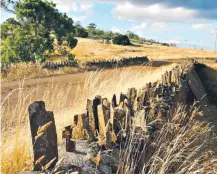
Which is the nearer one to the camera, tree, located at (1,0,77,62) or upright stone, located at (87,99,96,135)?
upright stone, located at (87,99,96,135)

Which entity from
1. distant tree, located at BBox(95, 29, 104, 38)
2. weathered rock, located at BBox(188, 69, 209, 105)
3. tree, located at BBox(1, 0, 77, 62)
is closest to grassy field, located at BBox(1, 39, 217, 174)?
weathered rock, located at BBox(188, 69, 209, 105)

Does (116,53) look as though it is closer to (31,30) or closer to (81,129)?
(31,30)

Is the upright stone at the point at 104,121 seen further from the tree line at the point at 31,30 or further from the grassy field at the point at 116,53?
the grassy field at the point at 116,53

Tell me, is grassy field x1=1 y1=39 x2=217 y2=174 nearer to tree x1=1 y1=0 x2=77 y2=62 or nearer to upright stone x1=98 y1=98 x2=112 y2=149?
upright stone x1=98 y1=98 x2=112 y2=149

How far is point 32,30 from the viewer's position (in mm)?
23203

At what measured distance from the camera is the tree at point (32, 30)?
22.1 metres

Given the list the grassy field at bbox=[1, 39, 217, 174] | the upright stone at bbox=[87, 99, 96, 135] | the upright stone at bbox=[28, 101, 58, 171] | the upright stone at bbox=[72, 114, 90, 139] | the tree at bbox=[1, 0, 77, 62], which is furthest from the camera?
the tree at bbox=[1, 0, 77, 62]

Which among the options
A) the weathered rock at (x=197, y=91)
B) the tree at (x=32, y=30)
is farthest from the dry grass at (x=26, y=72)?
the weathered rock at (x=197, y=91)

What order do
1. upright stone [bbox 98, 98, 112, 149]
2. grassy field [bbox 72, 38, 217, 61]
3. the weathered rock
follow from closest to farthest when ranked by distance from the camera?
upright stone [bbox 98, 98, 112, 149] < the weathered rock < grassy field [bbox 72, 38, 217, 61]

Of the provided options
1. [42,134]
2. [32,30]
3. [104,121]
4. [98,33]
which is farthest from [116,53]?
[42,134]

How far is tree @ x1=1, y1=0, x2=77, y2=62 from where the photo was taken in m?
22.1

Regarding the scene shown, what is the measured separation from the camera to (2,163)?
9.87ft

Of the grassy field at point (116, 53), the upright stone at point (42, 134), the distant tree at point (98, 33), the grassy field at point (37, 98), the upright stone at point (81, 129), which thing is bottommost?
the grassy field at point (116, 53)

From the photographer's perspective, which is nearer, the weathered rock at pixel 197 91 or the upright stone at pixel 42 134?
the upright stone at pixel 42 134
